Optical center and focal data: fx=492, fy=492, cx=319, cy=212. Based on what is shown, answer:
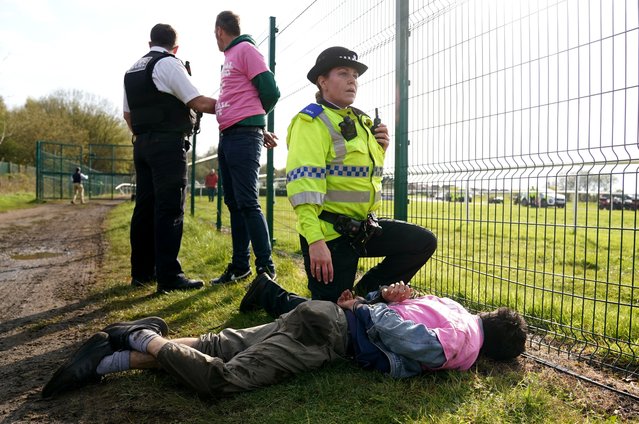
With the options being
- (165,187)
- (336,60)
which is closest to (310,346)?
(336,60)

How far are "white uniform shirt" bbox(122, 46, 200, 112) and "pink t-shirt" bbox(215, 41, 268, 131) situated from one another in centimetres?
26

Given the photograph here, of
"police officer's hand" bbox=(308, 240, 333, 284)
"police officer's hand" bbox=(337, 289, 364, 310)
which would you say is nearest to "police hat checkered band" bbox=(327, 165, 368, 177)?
"police officer's hand" bbox=(308, 240, 333, 284)

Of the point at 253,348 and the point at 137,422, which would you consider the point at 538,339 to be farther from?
the point at 137,422

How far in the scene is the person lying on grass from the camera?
2.26 metres

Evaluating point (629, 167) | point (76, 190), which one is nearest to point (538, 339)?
point (629, 167)

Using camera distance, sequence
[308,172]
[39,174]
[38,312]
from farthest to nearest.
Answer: [39,174]
[38,312]
[308,172]

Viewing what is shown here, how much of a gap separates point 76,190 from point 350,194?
2272 centimetres

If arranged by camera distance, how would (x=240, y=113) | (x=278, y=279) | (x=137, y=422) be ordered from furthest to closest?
(x=278, y=279) → (x=240, y=113) → (x=137, y=422)

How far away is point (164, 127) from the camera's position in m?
4.15

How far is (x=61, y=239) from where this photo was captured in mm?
8438

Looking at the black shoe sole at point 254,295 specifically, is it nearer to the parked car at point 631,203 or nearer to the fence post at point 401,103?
the fence post at point 401,103

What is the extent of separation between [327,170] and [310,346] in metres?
1.11

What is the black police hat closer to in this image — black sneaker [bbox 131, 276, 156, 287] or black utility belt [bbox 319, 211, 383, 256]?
black utility belt [bbox 319, 211, 383, 256]

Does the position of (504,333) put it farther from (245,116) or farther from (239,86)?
(239,86)
